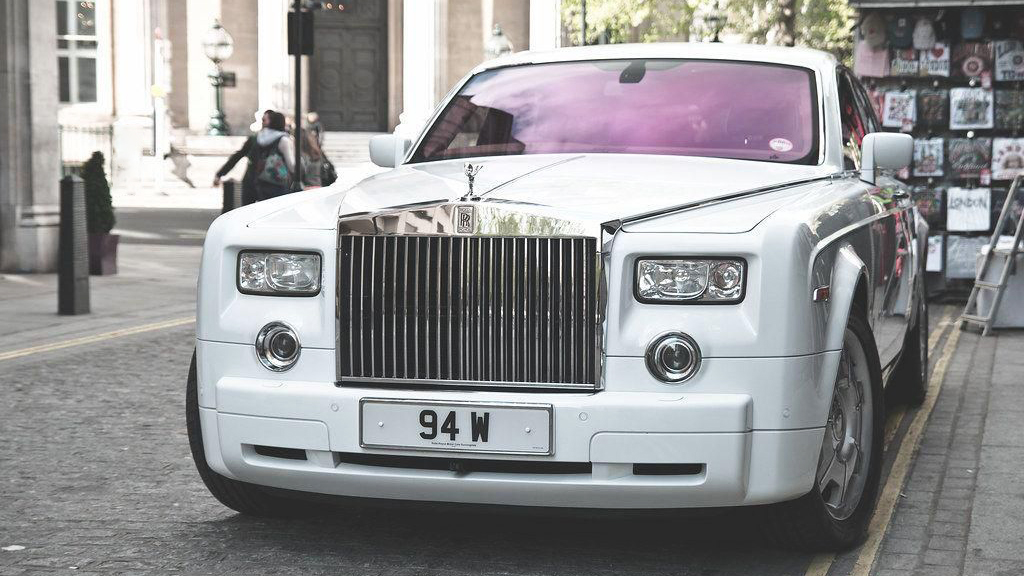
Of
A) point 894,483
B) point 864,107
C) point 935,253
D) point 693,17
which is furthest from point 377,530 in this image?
point 693,17

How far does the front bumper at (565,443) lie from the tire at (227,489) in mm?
406

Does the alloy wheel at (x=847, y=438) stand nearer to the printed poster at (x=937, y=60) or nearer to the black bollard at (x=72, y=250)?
the black bollard at (x=72, y=250)

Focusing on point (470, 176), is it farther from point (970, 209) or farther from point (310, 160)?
point (310, 160)

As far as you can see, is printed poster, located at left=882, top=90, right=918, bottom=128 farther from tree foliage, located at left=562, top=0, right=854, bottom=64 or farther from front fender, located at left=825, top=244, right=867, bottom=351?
tree foliage, located at left=562, top=0, right=854, bottom=64

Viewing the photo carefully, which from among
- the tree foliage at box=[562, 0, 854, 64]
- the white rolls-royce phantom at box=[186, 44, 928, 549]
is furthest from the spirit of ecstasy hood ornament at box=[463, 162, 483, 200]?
the tree foliage at box=[562, 0, 854, 64]

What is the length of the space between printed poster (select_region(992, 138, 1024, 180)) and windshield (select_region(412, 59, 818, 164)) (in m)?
7.18

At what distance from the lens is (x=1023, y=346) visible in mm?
10141

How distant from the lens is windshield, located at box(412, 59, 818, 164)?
5496 mm

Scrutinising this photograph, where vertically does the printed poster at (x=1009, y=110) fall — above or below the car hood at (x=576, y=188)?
above

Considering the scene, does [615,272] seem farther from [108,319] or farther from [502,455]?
[108,319]

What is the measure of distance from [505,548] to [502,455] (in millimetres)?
711

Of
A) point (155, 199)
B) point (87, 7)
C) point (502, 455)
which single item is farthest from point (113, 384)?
point (87, 7)

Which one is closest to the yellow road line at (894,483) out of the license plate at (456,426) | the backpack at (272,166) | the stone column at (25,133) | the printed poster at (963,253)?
the license plate at (456,426)

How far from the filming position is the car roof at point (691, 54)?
598 cm
